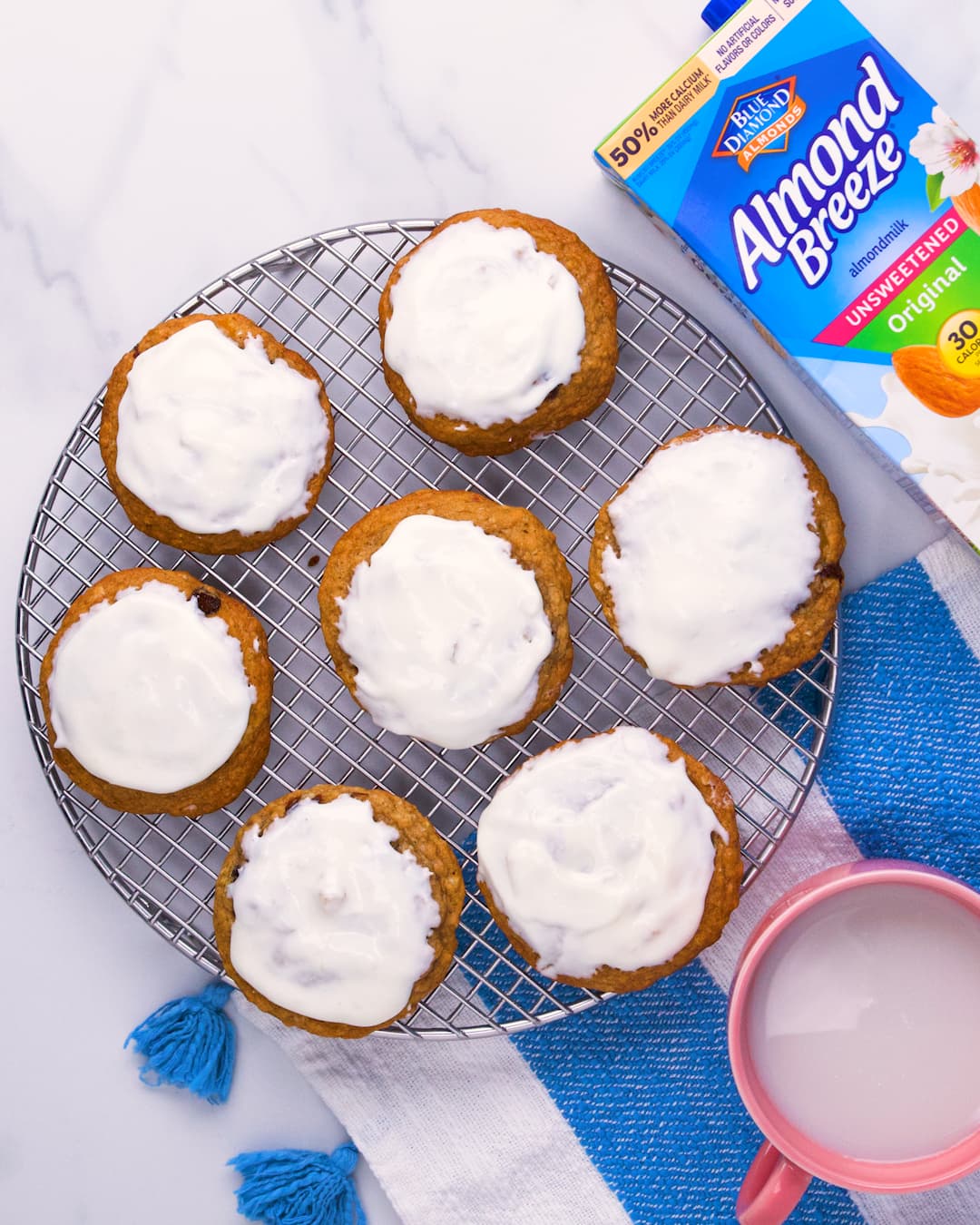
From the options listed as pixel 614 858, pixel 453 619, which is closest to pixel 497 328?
pixel 453 619

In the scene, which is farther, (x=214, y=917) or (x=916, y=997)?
(x=214, y=917)

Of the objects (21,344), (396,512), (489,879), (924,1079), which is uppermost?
(21,344)

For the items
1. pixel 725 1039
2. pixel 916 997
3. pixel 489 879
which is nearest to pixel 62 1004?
pixel 489 879

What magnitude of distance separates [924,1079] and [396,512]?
1.07m

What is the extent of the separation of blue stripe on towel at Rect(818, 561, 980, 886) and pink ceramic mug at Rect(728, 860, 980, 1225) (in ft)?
0.64

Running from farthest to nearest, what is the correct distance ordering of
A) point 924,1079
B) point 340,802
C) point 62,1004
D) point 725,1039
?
point 62,1004 → point 725,1039 → point 340,802 → point 924,1079

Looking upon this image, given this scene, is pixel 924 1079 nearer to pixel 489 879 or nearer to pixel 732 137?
pixel 489 879

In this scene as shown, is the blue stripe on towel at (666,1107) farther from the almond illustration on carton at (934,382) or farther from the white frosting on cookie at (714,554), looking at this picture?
the almond illustration on carton at (934,382)

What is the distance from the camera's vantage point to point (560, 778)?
1580 millimetres

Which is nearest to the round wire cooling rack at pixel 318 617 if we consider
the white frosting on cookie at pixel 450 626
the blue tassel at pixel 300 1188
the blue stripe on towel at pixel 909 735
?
the blue stripe on towel at pixel 909 735

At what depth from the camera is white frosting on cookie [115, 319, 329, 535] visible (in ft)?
5.24

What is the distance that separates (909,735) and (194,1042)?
4.03 feet

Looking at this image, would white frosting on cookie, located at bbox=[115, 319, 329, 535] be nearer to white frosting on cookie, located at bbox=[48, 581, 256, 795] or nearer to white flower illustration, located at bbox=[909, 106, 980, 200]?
white frosting on cookie, located at bbox=[48, 581, 256, 795]

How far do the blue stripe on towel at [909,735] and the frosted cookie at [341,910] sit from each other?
63cm
